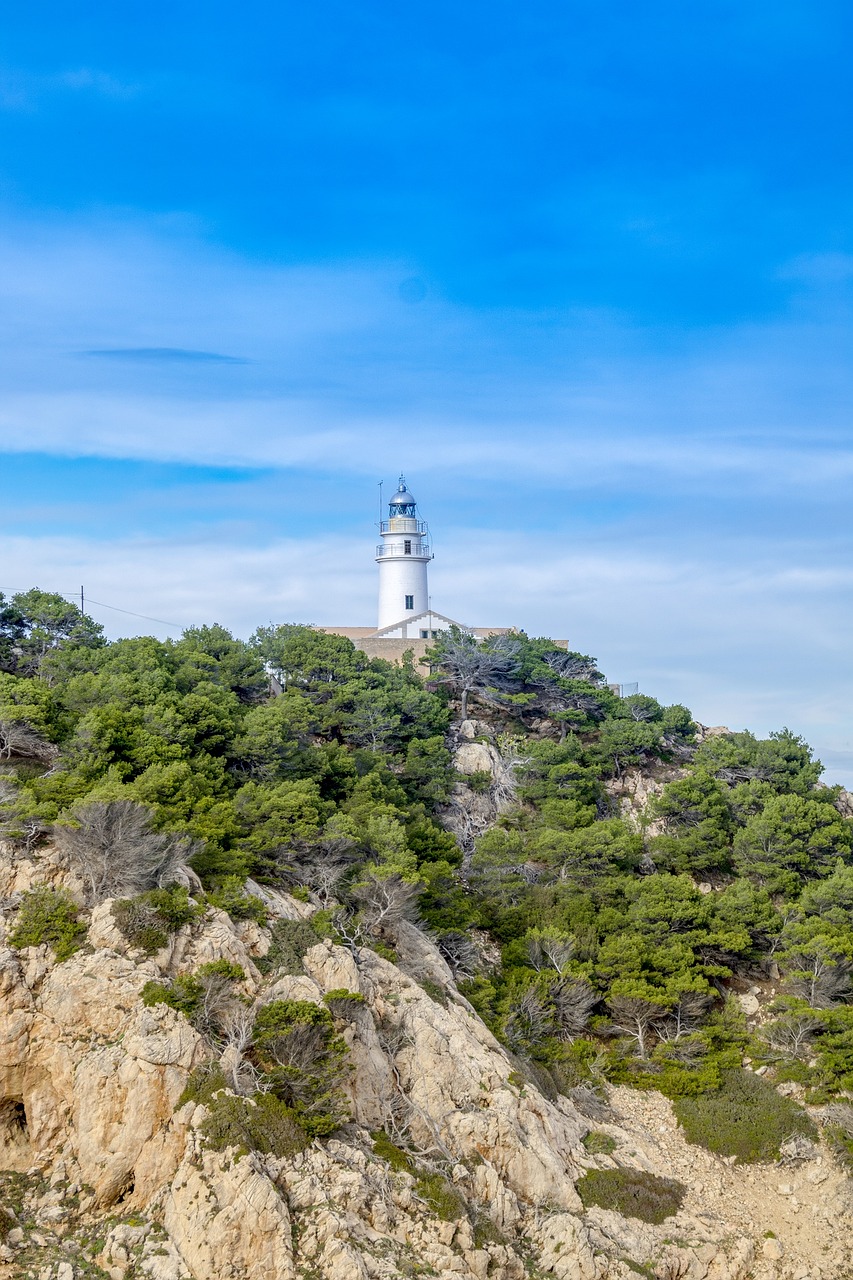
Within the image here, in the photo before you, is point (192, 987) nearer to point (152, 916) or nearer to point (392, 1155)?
point (152, 916)

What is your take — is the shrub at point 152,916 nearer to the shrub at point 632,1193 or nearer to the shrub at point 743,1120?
the shrub at point 632,1193

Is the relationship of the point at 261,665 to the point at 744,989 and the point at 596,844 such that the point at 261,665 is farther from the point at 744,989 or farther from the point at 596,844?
the point at 744,989

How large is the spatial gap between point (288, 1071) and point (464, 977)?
10909 mm

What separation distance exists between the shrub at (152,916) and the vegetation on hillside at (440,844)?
0.06 m

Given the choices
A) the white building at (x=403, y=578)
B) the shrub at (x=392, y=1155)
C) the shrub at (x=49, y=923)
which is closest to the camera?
the shrub at (x=49, y=923)

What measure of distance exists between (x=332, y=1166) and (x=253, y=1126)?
5.70ft

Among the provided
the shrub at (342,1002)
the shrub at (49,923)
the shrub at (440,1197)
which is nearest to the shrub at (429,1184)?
the shrub at (440,1197)

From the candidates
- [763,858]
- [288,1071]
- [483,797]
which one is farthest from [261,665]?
[288,1071]

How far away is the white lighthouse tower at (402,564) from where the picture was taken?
2469 inches

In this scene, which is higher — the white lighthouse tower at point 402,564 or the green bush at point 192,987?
the white lighthouse tower at point 402,564

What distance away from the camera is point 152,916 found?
23609 millimetres

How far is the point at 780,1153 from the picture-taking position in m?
29.7

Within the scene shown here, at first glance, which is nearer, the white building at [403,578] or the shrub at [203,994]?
the shrub at [203,994]

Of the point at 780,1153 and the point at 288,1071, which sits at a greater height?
the point at 288,1071
